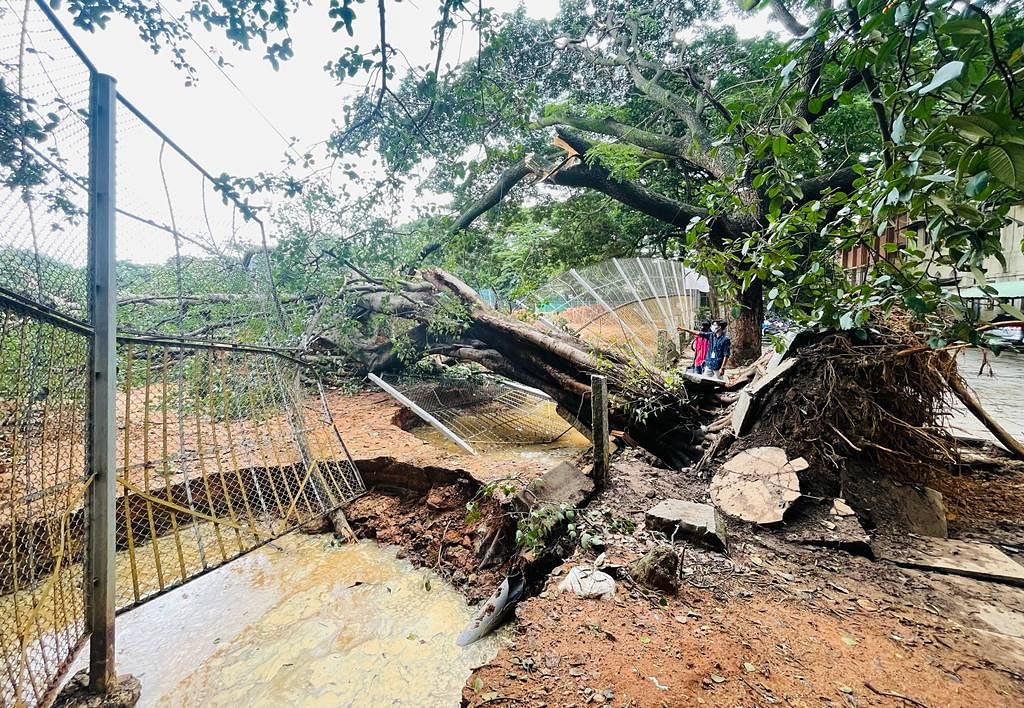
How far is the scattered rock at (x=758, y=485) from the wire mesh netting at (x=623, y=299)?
331 cm

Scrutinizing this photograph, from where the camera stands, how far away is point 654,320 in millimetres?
7379

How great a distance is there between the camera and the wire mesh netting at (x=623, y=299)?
6777mm

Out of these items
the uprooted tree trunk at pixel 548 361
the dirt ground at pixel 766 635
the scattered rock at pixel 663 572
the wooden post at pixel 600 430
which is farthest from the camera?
the uprooted tree trunk at pixel 548 361

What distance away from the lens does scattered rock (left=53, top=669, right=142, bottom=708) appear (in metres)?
1.83

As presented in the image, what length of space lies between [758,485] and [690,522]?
79 cm

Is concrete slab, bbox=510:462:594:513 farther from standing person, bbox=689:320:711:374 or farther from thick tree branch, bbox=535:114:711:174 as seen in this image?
thick tree branch, bbox=535:114:711:174

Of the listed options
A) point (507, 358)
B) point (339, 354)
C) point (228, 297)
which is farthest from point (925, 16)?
point (339, 354)

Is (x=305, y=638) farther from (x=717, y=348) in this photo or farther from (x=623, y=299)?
(x=623, y=299)

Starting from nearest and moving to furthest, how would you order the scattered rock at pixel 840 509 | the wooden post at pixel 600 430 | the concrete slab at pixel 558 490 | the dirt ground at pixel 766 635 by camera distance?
the dirt ground at pixel 766 635
the scattered rock at pixel 840 509
the concrete slab at pixel 558 490
the wooden post at pixel 600 430

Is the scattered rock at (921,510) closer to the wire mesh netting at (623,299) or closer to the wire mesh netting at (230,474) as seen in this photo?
the wire mesh netting at (623,299)

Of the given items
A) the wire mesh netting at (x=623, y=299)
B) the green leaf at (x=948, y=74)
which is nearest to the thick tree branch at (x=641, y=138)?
the wire mesh netting at (x=623, y=299)

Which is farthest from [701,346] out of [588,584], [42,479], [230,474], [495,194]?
[42,479]

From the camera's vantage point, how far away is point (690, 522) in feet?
8.79

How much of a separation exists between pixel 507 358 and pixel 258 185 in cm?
393
